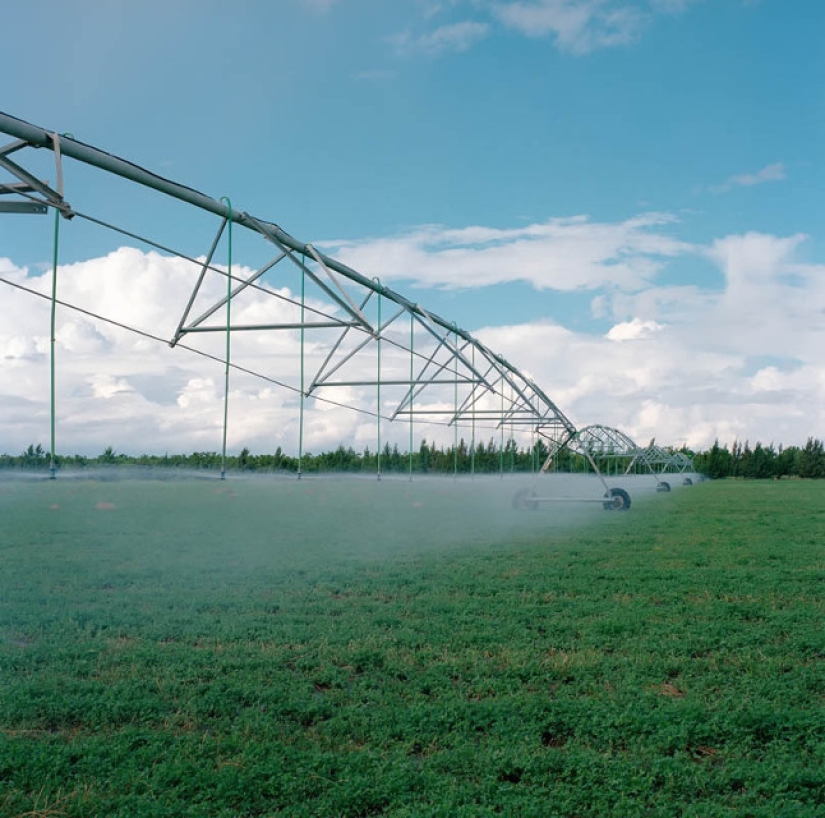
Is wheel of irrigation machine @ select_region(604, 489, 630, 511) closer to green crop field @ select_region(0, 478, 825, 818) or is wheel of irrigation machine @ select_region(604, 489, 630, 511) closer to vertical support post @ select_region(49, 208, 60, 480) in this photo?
green crop field @ select_region(0, 478, 825, 818)

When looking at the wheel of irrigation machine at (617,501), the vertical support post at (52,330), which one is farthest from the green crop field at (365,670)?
the wheel of irrigation machine at (617,501)

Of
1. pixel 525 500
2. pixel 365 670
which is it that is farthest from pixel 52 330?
pixel 525 500

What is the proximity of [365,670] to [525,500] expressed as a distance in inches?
552

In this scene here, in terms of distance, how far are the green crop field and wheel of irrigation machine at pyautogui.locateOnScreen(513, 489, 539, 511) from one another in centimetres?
779

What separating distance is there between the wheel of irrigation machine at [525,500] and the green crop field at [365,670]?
7.79 metres

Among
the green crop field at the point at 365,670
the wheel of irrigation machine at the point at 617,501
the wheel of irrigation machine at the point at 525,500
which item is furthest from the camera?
the wheel of irrigation machine at the point at 617,501

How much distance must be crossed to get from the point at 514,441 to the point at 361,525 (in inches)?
222

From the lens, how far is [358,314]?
8.12 metres

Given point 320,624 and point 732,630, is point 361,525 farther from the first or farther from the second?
point 732,630

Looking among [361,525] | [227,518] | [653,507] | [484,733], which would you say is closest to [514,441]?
[361,525]

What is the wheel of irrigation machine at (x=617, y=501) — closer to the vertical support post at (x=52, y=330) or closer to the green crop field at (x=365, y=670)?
the green crop field at (x=365, y=670)

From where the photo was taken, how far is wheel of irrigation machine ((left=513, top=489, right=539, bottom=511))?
19.2 meters

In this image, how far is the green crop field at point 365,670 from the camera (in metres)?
3.87

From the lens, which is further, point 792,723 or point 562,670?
point 562,670
